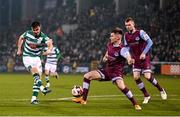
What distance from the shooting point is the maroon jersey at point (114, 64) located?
13531 mm

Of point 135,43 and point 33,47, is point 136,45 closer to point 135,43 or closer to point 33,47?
point 135,43

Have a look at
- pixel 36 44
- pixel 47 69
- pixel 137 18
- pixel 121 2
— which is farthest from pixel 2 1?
pixel 36 44

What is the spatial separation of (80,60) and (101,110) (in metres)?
32.5

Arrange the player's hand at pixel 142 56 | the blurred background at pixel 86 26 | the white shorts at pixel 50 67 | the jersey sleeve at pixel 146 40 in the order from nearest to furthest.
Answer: the player's hand at pixel 142 56 < the jersey sleeve at pixel 146 40 < the white shorts at pixel 50 67 < the blurred background at pixel 86 26

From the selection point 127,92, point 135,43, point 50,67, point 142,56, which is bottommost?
point 50,67

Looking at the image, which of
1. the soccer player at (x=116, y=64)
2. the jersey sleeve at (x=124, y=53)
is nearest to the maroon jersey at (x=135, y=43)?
the soccer player at (x=116, y=64)

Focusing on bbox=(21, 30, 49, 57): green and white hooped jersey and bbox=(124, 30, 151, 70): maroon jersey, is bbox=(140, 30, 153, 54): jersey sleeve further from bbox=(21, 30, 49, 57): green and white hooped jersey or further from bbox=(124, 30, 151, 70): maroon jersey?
bbox=(21, 30, 49, 57): green and white hooped jersey

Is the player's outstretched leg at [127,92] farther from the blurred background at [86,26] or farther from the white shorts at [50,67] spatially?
the blurred background at [86,26]

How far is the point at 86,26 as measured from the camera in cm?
4925

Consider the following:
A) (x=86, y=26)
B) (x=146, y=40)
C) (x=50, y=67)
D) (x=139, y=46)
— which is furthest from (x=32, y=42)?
(x=86, y=26)

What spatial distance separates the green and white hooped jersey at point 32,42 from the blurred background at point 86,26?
73.7 feet

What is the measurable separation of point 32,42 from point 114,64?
117 inches

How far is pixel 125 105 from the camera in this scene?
14.4m

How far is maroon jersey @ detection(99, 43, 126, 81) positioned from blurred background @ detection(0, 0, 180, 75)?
76.3 feet
